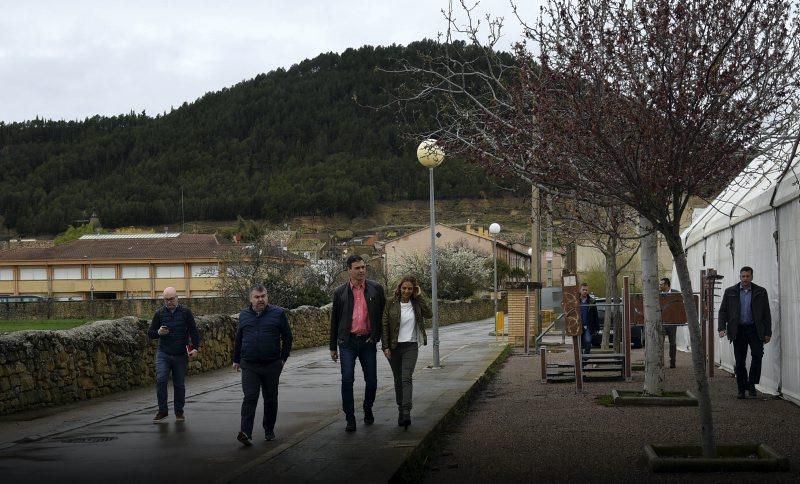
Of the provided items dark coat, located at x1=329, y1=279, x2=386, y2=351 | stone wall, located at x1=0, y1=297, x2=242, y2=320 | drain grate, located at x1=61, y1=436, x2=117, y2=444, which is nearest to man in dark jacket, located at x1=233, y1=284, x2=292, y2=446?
dark coat, located at x1=329, y1=279, x2=386, y2=351

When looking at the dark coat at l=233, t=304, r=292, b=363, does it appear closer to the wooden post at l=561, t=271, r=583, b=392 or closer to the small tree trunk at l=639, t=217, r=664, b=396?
the small tree trunk at l=639, t=217, r=664, b=396

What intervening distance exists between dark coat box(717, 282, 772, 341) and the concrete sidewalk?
3.57m

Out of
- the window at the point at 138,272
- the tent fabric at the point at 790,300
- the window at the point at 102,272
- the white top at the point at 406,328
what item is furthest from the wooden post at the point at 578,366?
the window at the point at 102,272

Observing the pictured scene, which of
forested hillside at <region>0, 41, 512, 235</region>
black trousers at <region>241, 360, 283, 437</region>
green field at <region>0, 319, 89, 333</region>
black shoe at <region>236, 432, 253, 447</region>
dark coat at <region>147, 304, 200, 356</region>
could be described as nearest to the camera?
black shoe at <region>236, 432, 253, 447</region>

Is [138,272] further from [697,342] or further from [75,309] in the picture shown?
[697,342]

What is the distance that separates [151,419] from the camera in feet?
42.7

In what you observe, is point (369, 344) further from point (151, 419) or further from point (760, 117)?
point (760, 117)

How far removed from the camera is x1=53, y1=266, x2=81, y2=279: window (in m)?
103

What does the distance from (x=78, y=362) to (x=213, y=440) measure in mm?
5815

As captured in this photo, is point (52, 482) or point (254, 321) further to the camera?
point (254, 321)

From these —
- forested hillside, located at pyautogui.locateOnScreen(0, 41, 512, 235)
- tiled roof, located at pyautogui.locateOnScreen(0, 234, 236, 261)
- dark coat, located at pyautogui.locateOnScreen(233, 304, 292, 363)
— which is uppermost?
forested hillside, located at pyautogui.locateOnScreen(0, 41, 512, 235)

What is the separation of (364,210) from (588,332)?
155 meters

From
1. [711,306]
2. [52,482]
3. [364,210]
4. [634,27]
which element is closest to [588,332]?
[711,306]

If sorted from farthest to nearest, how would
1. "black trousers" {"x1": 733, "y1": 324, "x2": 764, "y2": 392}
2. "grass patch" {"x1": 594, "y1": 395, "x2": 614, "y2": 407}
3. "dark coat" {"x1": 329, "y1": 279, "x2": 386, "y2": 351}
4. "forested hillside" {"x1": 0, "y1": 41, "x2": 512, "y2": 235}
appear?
1. "forested hillside" {"x1": 0, "y1": 41, "x2": 512, "y2": 235}
2. "grass patch" {"x1": 594, "y1": 395, "x2": 614, "y2": 407}
3. "black trousers" {"x1": 733, "y1": 324, "x2": 764, "y2": 392}
4. "dark coat" {"x1": 329, "y1": 279, "x2": 386, "y2": 351}
